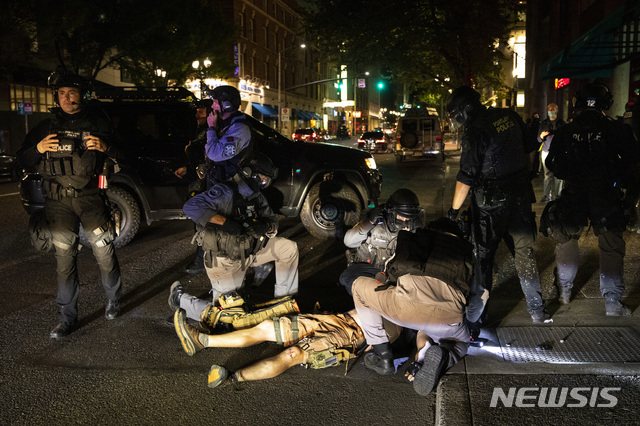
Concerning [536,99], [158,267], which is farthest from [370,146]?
[158,267]

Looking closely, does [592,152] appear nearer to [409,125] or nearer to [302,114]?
[409,125]

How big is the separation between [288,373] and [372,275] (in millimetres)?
937

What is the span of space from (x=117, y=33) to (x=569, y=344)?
22.0m

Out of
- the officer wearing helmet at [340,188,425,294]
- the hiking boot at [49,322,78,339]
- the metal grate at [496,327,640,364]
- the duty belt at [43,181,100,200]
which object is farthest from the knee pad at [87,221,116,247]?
the metal grate at [496,327,640,364]

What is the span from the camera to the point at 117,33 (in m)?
22.1

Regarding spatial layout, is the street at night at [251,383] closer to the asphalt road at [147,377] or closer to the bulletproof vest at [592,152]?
the asphalt road at [147,377]

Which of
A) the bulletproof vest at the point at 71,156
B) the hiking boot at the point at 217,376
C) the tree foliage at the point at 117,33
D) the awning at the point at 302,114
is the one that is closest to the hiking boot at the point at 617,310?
the hiking boot at the point at 217,376

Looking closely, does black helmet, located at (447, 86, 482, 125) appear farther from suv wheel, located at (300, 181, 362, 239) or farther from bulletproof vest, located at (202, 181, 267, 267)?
suv wheel, located at (300, 181, 362, 239)

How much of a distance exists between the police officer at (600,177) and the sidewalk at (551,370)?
0.43m

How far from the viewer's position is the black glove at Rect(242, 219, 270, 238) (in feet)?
14.3

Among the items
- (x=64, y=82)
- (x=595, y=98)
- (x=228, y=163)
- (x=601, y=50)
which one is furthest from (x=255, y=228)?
(x=601, y=50)

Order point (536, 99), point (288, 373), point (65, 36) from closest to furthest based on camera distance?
point (288, 373) < point (65, 36) < point (536, 99)

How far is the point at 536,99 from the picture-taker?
24500mm

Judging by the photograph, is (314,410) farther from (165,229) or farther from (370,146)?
(370,146)
